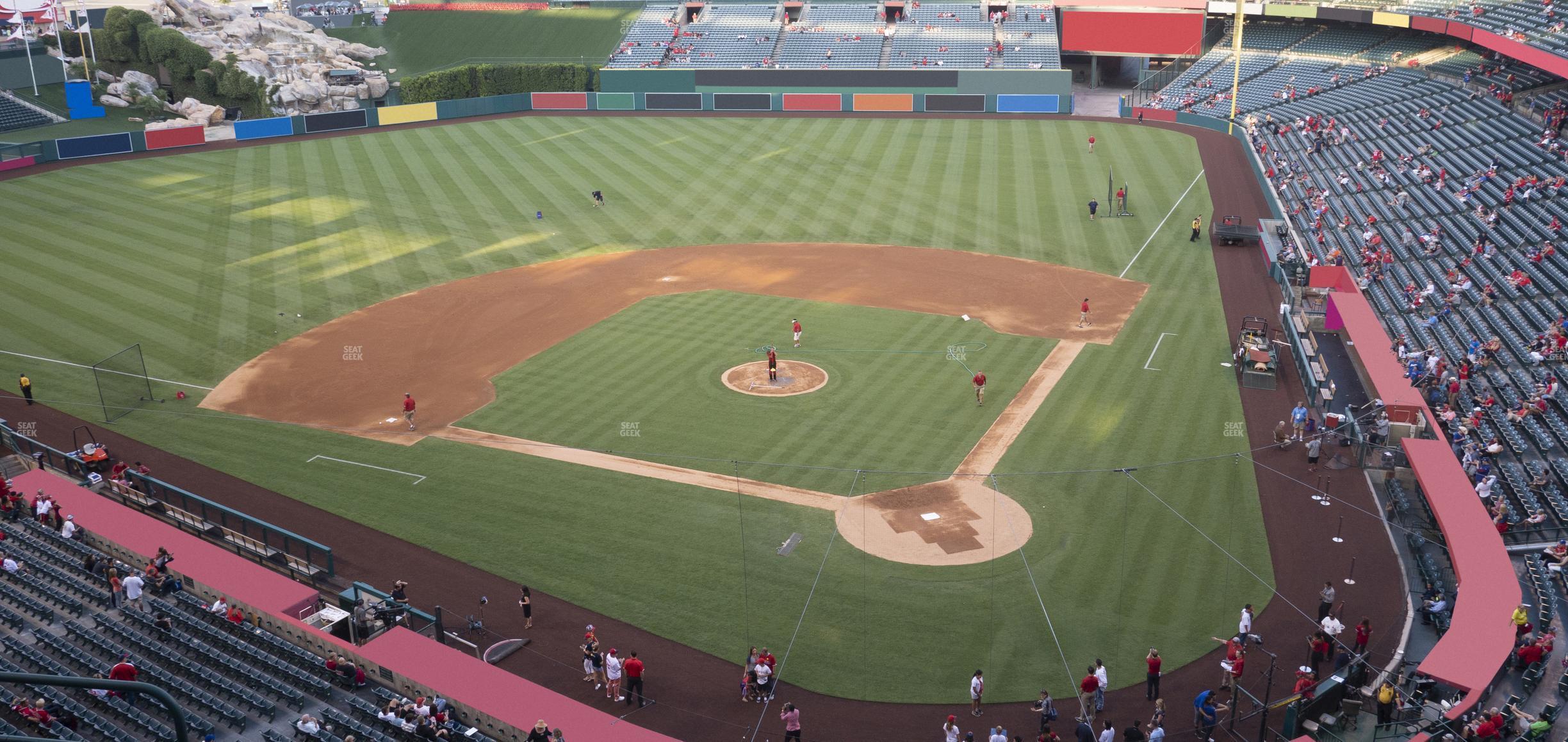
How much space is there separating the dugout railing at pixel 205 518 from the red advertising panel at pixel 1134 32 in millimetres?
73825

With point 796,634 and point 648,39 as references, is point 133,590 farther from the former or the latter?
point 648,39

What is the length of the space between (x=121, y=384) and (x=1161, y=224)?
4158 cm

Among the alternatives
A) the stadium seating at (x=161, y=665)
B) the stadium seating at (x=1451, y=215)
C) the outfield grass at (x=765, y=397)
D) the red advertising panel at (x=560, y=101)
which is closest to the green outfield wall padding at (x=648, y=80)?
the red advertising panel at (x=560, y=101)

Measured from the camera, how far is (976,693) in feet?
66.7

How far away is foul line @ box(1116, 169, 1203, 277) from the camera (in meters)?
47.0

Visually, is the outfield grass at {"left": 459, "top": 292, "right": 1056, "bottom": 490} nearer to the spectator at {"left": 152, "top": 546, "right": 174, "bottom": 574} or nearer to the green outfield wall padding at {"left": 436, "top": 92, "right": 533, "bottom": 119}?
the spectator at {"left": 152, "top": 546, "right": 174, "bottom": 574}

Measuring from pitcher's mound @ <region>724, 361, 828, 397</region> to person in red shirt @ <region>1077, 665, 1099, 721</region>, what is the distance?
1574 centimetres

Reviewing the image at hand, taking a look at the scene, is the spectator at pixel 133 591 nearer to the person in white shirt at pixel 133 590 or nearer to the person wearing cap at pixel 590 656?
the person in white shirt at pixel 133 590

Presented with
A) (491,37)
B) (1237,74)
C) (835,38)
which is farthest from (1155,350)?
(491,37)

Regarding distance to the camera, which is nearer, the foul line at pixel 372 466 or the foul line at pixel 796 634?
the foul line at pixel 796 634

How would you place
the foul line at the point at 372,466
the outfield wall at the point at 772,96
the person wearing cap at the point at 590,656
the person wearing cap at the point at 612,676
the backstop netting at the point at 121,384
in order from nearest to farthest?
the person wearing cap at the point at 612,676
the person wearing cap at the point at 590,656
the foul line at the point at 372,466
the backstop netting at the point at 121,384
the outfield wall at the point at 772,96

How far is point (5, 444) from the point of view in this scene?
30.3 metres

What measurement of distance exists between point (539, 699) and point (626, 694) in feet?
6.65

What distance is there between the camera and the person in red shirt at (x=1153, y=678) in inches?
807
